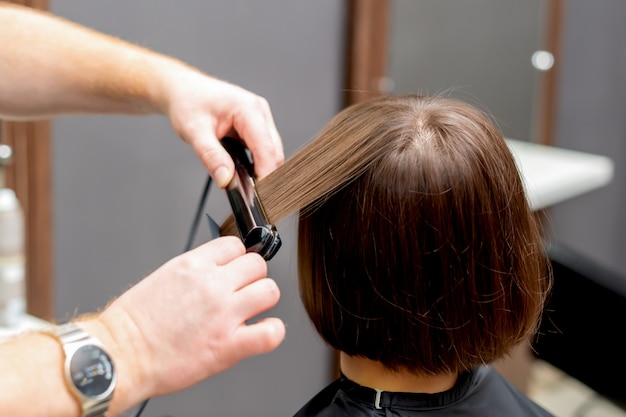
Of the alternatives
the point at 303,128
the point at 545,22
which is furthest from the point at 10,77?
the point at 545,22

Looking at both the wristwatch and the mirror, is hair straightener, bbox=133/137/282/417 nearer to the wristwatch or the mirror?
the wristwatch

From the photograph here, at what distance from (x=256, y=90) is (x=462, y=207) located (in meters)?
1.24

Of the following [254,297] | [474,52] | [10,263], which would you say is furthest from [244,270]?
[474,52]

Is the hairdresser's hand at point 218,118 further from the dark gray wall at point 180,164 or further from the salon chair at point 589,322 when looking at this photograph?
the salon chair at point 589,322

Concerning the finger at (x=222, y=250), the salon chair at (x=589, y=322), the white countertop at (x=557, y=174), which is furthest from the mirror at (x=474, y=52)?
the finger at (x=222, y=250)

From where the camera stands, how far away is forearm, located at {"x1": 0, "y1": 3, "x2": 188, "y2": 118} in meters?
1.23

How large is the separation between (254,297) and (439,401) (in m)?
0.37

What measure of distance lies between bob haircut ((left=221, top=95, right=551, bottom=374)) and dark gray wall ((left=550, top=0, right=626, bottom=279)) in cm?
229

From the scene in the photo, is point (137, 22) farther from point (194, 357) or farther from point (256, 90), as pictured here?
point (194, 357)

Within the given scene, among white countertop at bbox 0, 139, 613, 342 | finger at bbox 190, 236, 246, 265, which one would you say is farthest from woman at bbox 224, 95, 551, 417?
white countertop at bbox 0, 139, 613, 342

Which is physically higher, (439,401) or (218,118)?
(218,118)

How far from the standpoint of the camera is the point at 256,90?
6.55ft

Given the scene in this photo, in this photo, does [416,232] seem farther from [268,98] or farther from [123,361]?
[268,98]

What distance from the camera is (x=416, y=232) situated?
2.82ft
